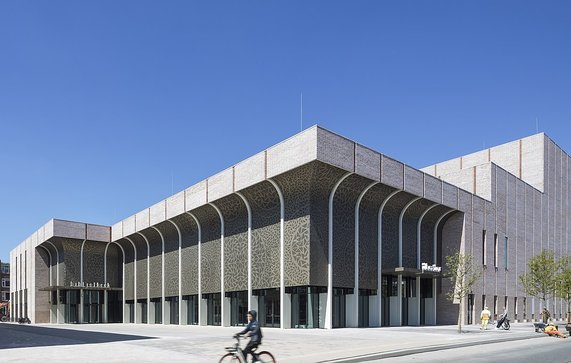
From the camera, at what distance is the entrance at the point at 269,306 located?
121 feet

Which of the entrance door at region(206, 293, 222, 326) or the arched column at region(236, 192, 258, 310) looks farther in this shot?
the entrance door at region(206, 293, 222, 326)

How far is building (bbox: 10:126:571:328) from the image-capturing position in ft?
116

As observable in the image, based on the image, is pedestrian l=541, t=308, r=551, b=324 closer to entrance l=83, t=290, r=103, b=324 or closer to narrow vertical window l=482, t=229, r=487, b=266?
narrow vertical window l=482, t=229, r=487, b=266

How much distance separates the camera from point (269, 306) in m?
38.0

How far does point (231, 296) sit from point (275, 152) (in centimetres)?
1384

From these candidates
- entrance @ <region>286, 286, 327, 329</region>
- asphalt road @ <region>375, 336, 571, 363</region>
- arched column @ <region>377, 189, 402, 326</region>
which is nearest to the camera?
asphalt road @ <region>375, 336, 571, 363</region>

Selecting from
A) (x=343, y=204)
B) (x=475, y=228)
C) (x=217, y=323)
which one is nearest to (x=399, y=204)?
(x=343, y=204)

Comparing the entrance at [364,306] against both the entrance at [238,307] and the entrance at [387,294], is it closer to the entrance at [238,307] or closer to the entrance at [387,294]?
the entrance at [387,294]

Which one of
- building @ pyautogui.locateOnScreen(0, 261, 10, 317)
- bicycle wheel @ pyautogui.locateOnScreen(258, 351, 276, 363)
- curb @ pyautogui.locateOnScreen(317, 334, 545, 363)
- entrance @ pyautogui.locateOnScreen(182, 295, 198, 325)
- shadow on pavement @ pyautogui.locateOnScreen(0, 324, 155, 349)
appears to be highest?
bicycle wheel @ pyautogui.locateOnScreen(258, 351, 276, 363)

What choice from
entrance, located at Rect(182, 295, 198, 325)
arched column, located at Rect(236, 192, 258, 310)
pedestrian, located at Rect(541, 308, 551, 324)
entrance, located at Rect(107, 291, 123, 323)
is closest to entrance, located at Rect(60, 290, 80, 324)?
entrance, located at Rect(107, 291, 123, 323)

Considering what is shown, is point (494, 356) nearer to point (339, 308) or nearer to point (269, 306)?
point (339, 308)

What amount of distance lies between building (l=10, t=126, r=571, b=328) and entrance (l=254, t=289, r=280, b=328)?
14cm

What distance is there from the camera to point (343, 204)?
3688cm

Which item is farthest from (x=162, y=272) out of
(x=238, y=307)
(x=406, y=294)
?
(x=406, y=294)
